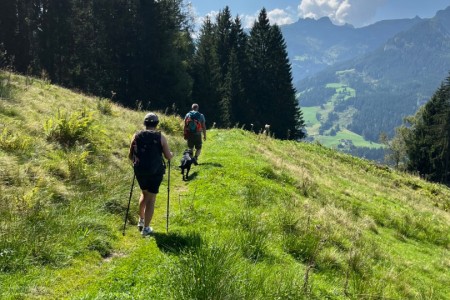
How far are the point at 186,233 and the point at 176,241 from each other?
1.50 feet

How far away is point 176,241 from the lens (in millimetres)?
7637

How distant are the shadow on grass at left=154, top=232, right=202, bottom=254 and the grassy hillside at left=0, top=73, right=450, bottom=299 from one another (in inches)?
0.9

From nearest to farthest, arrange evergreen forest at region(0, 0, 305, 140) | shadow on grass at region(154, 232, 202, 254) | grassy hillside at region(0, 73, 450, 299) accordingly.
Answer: grassy hillside at region(0, 73, 450, 299) → shadow on grass at region(154, 232, 202, 254) → evergreen forest at region(0, 0, 305, 140)

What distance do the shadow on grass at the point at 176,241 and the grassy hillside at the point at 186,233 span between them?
0.02m

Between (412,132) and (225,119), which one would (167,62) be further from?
(412,132)

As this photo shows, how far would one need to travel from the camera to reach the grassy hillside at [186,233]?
5922 millimetres

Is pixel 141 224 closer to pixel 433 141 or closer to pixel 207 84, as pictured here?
pixel 207 84

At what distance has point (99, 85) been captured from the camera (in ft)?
147

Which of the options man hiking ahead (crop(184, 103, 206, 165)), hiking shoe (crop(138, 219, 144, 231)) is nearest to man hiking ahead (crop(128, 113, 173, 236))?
hiking shoe (crop(138, 219, 144, 231))

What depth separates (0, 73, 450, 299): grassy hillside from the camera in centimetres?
592

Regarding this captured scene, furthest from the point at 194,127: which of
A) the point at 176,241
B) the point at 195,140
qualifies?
the point at 176,241

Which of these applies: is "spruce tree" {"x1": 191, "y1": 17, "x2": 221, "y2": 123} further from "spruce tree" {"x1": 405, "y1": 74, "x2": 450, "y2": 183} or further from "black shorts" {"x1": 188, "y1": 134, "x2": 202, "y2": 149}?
"black shorts" {"x1": 188, "y1": 134, "x2": 202, "y2": 149}

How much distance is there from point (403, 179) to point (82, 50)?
129 feet

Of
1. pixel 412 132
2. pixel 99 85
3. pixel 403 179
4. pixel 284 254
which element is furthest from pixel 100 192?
pixel 412 132
